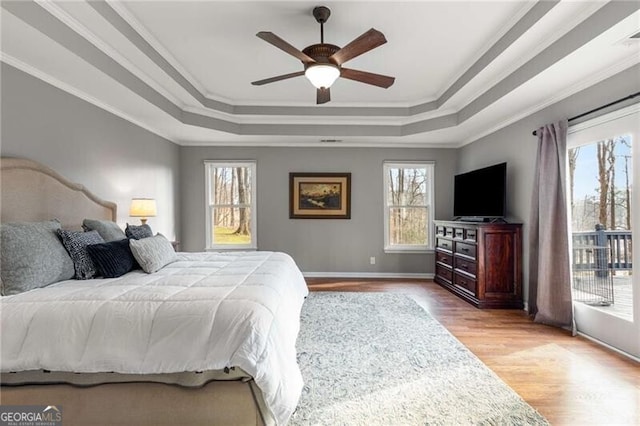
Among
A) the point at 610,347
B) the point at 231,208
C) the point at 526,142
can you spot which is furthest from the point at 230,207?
the point at 610,347

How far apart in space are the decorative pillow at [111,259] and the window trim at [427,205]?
164 inches

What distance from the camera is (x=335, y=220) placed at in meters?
5.61

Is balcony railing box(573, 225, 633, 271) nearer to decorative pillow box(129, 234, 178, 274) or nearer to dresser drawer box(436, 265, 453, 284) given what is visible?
dresser drawer box(436, 265, 453, 284)

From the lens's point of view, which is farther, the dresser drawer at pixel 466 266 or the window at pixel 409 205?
the window at pixel 409 205

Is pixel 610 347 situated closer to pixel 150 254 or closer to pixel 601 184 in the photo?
pixel 601 184

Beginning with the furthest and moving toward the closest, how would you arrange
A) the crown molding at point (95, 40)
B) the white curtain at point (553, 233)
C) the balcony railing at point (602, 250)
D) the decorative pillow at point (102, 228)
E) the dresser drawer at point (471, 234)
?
the dresser drawer at point (471, 234) → the white curtain at point (553, 233) → the decorative pillow at point (102, 228) → the balcony railing at point (602, 250) → the crown molding at point (95, 40)

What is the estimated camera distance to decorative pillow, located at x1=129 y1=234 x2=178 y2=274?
2.42m

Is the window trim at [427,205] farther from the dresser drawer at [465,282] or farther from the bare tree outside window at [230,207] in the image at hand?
the bare tree outside window at [230,207]

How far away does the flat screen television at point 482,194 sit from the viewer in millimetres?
4004

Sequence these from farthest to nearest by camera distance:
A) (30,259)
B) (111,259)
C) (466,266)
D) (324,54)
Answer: (466,266)
(324,54)
(111,259)
(30,259)

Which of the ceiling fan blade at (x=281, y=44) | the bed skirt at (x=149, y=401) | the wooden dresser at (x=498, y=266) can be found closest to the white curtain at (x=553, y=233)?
the wooden dresser at (x=498, y=266)

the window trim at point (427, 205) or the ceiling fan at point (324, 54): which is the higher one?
the ceiling fan at point (324, 54)

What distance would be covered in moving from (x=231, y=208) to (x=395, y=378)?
4.27m

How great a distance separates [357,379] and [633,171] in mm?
2766
